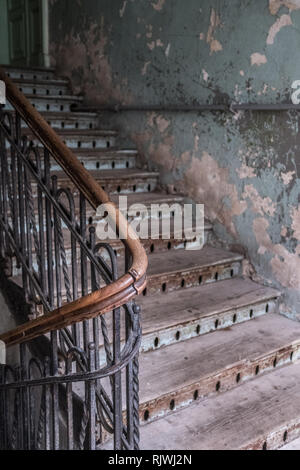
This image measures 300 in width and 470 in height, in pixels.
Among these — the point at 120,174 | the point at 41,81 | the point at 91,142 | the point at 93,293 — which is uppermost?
the point at 41,81

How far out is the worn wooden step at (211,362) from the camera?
228 centimetres

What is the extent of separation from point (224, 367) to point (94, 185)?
3.96 ft

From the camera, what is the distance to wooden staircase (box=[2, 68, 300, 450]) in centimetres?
221

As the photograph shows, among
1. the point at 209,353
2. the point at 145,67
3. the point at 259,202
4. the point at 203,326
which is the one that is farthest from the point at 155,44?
the point at 209,353

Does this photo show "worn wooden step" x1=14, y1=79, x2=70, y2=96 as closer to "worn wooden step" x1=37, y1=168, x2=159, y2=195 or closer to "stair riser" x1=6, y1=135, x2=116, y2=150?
"stair riser" x1=6, y1=135, x2=116, y2=150

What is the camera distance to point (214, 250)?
3.57 meters

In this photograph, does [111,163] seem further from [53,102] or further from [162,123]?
[53,102]

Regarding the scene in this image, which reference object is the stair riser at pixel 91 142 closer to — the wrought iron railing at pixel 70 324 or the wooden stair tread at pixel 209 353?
the wrought iron railing at pixel 70 324

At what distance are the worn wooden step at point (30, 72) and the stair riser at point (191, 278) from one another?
10.1 ft

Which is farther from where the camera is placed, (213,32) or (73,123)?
(73,123)

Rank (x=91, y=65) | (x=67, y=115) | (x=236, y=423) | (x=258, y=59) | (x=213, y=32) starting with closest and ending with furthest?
(x=236, y=423) < (x=258, y=59) < (x=213, y=32) < (x=67, y=115) < (x=91, y=65)

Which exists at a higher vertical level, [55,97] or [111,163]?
[55,97]

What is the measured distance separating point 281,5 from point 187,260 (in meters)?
1.69

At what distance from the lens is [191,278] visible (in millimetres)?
3162
